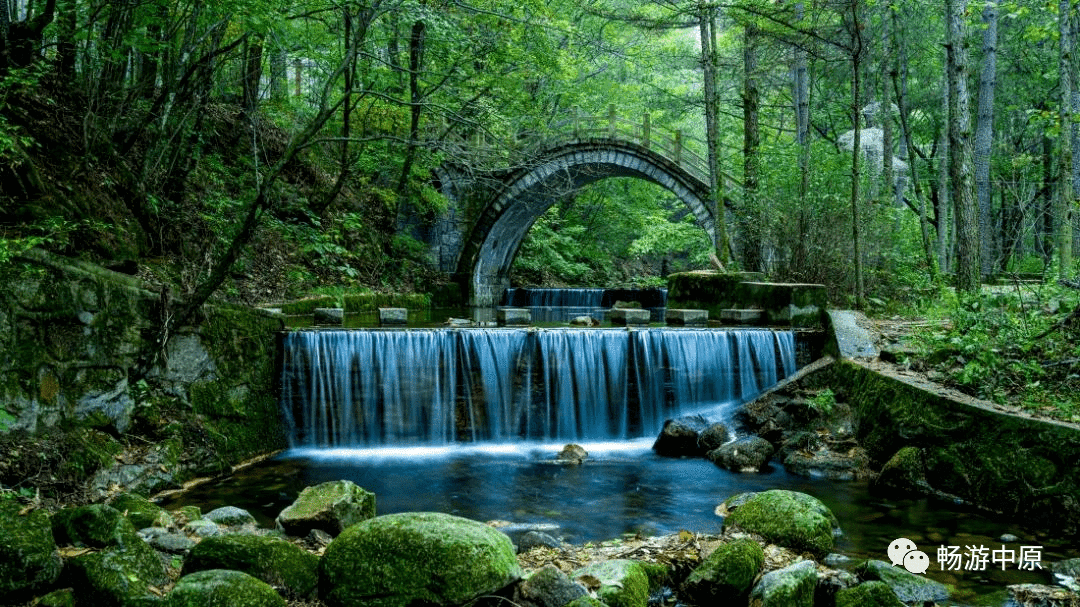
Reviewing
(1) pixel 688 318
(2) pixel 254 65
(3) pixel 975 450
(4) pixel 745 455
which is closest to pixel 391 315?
(2) pixel 254 65

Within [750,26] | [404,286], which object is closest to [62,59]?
[404,286]

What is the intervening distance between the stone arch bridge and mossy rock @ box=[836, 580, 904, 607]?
56.3ft

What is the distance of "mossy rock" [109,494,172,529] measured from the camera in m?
5.61

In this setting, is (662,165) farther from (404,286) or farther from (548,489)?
(548,489)

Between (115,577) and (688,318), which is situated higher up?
(688,318)

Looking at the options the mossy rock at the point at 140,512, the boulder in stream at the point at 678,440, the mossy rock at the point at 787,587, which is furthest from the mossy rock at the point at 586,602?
the boulder in stream at the point at 678,440

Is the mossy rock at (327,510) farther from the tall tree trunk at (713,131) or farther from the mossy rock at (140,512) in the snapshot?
the tall tree trunk at (713,131)

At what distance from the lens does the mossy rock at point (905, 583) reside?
500cm

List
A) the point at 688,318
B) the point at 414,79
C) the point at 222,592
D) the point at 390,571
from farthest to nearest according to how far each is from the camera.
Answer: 1. the point at 414,79
2. the point at 688,318
3. the point at 390,571
4. the point at 222,592

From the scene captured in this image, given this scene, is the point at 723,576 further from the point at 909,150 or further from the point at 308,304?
the point at 909,150

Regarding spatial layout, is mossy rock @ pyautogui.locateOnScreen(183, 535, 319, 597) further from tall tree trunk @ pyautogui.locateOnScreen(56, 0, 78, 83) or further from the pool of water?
tall tree trunk @ pyautogui.locateOnScreen(56, 0, 78, 83)

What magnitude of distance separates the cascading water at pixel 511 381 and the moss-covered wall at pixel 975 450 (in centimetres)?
238

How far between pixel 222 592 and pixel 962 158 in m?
11.1

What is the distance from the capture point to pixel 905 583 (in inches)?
201
